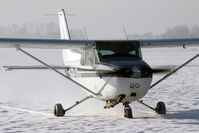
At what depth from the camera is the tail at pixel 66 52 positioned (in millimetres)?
11531

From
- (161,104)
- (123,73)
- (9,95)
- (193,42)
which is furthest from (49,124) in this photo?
(9,95)

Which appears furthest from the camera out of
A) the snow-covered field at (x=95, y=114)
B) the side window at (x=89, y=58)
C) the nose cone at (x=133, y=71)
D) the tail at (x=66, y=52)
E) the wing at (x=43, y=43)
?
the tail at (x=66, y=52)

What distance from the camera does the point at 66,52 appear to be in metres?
12.8

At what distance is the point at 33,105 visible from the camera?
12.5m

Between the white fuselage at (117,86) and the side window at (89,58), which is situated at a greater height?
the side window at (89,58)

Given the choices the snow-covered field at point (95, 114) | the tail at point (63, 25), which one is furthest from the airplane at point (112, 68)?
the tail at point (63, 25)

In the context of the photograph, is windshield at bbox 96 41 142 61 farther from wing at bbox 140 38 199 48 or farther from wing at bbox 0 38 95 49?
wing at bbox 140 38 199 48

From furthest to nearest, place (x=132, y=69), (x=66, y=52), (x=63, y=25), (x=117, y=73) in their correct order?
1. (x=63, y=25)
2. (x=66, y=52)
3. (x=117, y=73)
4. (x=132, y=69)

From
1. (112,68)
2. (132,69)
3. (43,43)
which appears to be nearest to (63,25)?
(43,43)

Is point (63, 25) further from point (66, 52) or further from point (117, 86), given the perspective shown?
point (117, 86)

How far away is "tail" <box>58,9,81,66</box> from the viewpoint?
454 inches

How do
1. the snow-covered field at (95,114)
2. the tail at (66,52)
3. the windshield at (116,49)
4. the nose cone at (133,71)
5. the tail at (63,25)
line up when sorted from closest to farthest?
1. the snow-covered field at (95,114)
2. the nose cone at (133,71)
3. the windshield at (116,49)
4. the tail at (66,52)
5. the tail at (63,25)

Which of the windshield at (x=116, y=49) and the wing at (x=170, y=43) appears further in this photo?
the wing at (x=170, y=43)

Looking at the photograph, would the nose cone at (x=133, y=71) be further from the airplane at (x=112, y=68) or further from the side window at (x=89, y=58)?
the side window at (x=89, y=58)
